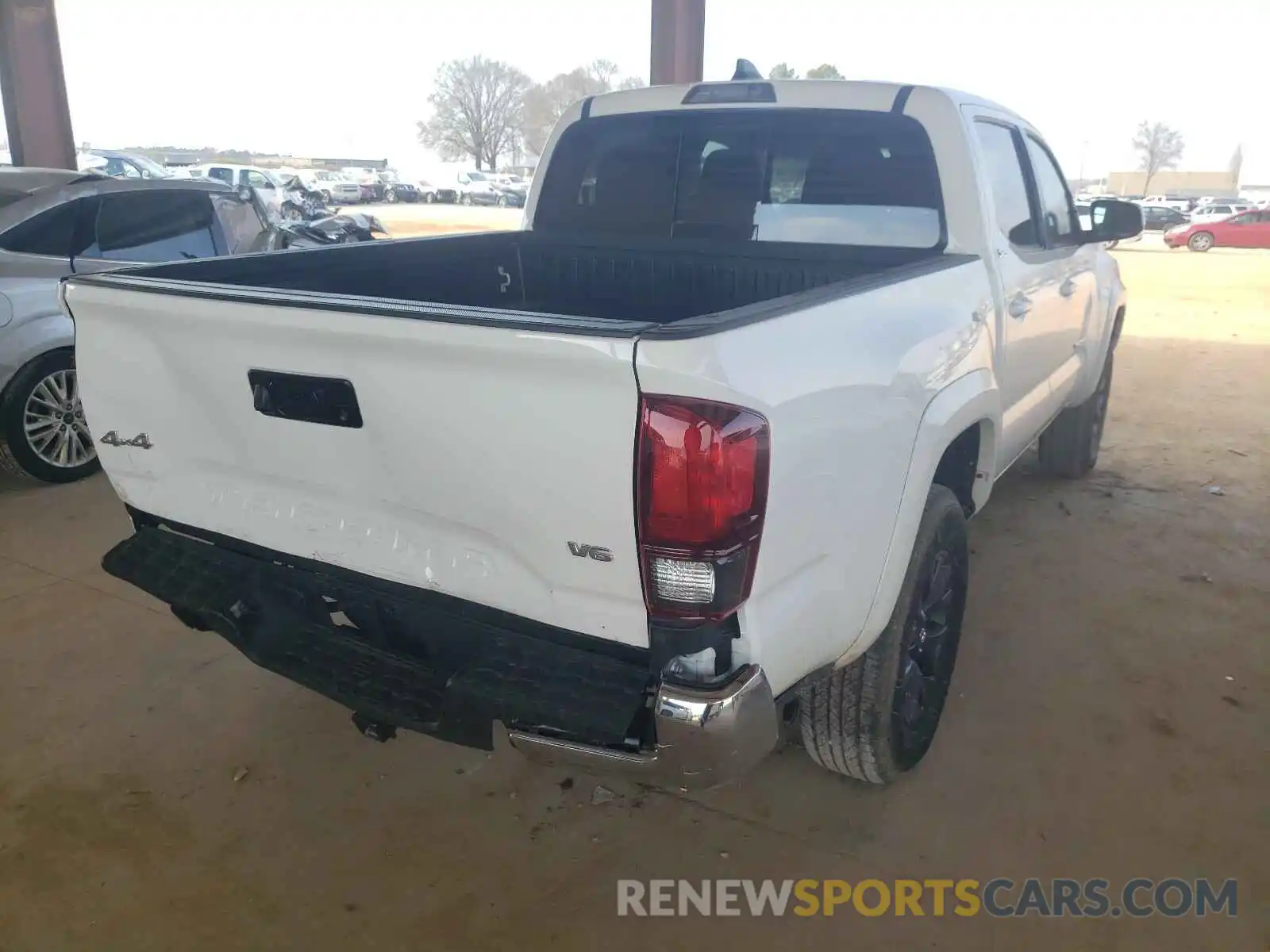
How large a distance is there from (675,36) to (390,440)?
8066mm

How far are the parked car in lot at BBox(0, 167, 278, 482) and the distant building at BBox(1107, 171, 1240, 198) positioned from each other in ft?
281

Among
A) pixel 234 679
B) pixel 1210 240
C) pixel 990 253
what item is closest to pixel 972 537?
pixel 990 253

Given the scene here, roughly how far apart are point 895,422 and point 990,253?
119 cm

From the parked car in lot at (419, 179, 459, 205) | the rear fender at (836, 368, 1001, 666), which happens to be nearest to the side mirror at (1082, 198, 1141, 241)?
the rear fender at (836, 368, 1001, 666)

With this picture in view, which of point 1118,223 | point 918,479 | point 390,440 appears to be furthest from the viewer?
point 1118,223

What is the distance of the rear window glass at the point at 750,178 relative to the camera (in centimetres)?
317

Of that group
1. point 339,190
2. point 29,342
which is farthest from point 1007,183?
point 339,190

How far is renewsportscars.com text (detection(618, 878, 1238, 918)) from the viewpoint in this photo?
233cm

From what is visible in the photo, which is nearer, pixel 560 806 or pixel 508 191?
pixel 560 806

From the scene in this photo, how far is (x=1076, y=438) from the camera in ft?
17.6

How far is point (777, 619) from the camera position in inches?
72.7

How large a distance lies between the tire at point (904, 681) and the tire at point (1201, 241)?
91.5 feet

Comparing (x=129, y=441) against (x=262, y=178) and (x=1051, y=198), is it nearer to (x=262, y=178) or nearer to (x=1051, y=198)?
(x=1051, y=198)

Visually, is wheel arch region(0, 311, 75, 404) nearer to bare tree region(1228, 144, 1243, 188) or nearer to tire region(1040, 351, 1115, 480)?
tire region(1040, 351, 1115, 480)
